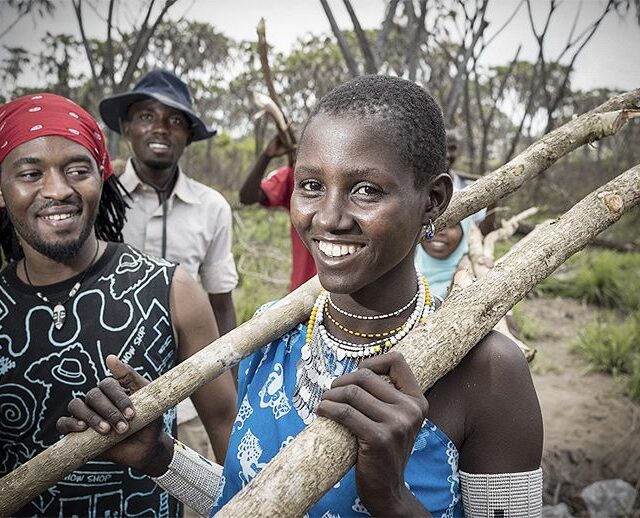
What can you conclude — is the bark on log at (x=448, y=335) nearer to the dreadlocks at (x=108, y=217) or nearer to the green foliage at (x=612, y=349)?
the dreadlocks at (x=108, y=217)

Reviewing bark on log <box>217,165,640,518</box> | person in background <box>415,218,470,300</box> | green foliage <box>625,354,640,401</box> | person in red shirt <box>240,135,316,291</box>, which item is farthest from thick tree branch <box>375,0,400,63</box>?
green foliage <box>625,354,640,401</box>

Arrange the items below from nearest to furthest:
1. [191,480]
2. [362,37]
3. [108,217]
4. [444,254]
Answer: [191,480] → [108,217] → [444,254] → [362,37]

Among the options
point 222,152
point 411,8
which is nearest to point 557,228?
point 411,8

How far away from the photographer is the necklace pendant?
4.94 ft

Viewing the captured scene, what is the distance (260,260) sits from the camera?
759cm

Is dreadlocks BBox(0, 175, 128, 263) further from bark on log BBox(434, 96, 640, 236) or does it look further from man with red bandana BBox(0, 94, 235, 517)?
bark on log BBox(434, 96, 640, 236)

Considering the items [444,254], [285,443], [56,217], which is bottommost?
[444,254]

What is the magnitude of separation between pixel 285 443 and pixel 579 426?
4.16 metres

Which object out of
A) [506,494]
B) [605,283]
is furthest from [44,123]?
[605,283]

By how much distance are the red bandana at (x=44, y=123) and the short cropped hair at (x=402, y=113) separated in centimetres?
83

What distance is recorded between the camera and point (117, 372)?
1.15 m

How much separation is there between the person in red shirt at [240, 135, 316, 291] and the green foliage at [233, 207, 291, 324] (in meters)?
1.95

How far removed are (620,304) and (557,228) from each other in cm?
665

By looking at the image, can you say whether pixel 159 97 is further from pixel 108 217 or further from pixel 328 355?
pixel 328 355
